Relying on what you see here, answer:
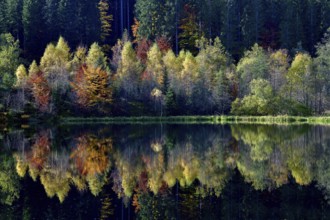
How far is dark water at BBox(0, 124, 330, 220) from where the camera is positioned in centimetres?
2050

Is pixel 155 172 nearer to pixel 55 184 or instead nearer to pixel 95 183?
pixel 95 183

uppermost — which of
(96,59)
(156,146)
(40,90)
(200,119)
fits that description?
(96,59)

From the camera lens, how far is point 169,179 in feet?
88.2

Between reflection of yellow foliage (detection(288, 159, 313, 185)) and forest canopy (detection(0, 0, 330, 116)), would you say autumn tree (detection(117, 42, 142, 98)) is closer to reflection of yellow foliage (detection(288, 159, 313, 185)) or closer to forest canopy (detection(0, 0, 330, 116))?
forest canopy (detection(0, 0, 330, 116))

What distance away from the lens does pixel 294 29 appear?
312 ft

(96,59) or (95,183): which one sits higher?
(96,59)

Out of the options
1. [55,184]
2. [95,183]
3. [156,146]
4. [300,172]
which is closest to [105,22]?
[156,146]

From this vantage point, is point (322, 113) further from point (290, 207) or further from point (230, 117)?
point (290, 207)

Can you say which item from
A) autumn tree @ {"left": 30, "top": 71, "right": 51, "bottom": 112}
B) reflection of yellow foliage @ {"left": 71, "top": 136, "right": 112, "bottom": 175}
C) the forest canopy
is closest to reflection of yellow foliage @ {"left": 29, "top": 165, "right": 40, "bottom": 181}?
reflection of yellow foliage @ {"left": 71, "top": 136, "right": 112, "bottom": 175}

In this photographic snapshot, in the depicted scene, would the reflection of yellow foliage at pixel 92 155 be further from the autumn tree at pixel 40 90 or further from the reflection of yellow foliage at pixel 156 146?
the autumn tree at pixel 40 90

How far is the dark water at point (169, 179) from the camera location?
20.5m

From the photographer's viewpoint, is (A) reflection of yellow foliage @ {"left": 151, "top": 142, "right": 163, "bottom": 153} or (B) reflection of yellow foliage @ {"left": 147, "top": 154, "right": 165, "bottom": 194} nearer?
(B) reflection of yellow foliage @ {"left": 147, "top": 154, "right": 165, "bottom": 194}

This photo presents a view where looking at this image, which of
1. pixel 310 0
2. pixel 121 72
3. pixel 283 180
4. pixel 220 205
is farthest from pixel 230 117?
pixel 220 205

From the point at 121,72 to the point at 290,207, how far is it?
63022mm
